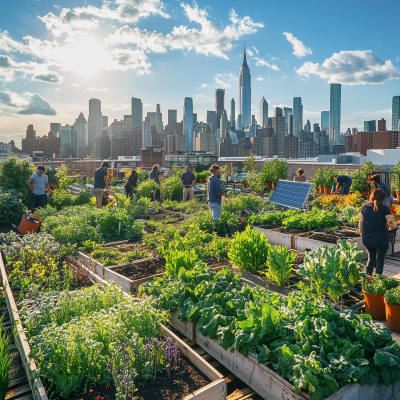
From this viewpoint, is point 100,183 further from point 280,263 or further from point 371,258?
point 371,258

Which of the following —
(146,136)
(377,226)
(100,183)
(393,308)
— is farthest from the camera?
(146,136)

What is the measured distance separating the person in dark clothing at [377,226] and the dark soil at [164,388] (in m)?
3.30

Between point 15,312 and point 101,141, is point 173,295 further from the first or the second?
point 101,141

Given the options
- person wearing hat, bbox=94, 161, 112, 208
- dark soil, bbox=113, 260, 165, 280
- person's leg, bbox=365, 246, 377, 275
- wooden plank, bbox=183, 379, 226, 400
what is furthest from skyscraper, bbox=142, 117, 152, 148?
wooden plank, bbox=183, 379, 226, 400

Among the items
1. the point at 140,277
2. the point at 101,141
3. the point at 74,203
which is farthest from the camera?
the point at 101,141

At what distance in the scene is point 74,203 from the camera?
10.6m

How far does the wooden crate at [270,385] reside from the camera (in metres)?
2.28

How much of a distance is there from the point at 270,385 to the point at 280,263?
70.1 inches

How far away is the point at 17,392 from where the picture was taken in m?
2.62

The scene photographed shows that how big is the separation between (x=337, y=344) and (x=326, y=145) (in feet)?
475

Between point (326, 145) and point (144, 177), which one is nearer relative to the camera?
point (144, 177)

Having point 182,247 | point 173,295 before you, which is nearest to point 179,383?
point 173,295

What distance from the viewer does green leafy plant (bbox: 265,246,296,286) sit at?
13.3 ft

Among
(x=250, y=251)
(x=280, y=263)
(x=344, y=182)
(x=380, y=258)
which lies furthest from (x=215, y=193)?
(x=344, y=182)
